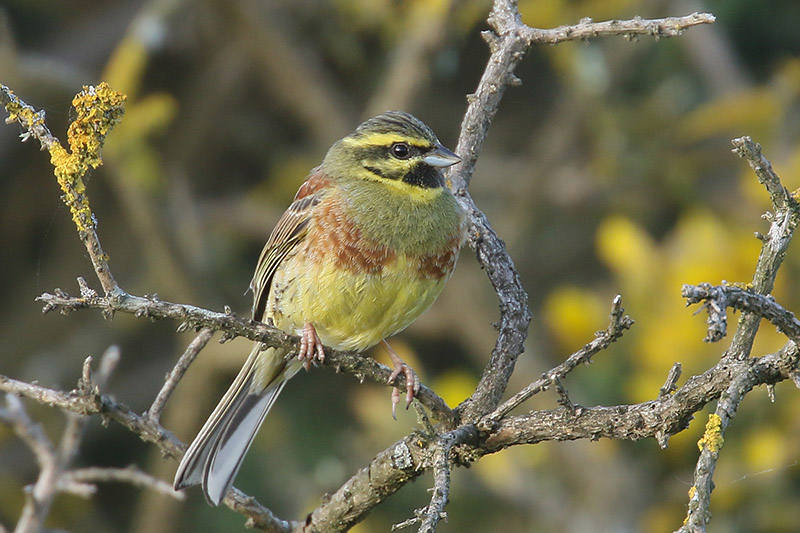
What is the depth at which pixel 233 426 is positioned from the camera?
3.82m

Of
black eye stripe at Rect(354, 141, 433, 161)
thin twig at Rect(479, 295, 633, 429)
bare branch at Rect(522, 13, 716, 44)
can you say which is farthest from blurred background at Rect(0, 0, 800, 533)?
thin twig at Rect(479, 295, 633, 429)

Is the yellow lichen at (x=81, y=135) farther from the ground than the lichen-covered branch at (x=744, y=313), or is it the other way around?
the yellow lichen at (x=81, y=135)

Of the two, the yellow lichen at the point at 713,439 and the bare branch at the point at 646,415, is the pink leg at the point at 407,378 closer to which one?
the bare branch at the point at 646,415

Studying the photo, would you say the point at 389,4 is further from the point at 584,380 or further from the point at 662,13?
the point at 584,380

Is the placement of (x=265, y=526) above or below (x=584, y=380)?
below

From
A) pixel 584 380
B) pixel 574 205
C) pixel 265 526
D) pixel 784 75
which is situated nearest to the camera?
pixel 265 526

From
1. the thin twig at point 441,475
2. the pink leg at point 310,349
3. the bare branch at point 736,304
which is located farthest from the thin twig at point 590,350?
the pink leg at point 310,349

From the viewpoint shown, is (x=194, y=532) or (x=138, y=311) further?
(x=194, y=532)

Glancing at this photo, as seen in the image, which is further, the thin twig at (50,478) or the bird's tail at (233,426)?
the bird's tail at (233,426)

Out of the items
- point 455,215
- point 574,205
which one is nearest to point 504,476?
point 574,205

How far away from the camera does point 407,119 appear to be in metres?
3.91

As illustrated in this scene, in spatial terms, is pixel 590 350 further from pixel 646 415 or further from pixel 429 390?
pixel 429 390

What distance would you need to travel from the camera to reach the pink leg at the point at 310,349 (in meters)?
3.12

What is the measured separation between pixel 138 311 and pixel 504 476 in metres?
4.07
